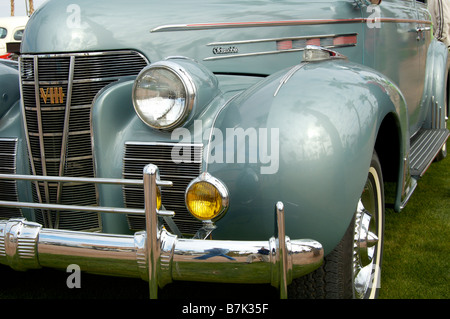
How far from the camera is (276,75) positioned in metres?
2.02

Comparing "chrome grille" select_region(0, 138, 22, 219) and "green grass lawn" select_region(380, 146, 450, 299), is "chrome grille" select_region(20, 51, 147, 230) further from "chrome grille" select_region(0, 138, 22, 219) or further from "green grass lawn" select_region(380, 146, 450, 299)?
"green grass lawn" select_region(380, 146, 450, 299)

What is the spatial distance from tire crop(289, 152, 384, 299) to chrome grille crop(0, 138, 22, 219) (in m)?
1.27

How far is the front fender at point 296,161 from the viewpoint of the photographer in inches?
65.9

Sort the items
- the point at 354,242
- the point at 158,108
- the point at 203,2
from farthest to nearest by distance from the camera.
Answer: the point at 203,2, the point at 354,242, the point at 158,108

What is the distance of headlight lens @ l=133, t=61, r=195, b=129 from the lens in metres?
1.84

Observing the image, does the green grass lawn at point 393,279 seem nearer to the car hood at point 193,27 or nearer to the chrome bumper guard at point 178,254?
the chrome bumper guard at point 178,254

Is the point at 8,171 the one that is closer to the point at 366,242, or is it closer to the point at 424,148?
the point at 366,242

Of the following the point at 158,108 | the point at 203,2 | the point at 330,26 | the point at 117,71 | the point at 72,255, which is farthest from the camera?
the point at 330,26

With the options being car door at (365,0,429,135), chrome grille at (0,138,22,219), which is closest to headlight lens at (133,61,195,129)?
chrome grille at (0,138,22,219)

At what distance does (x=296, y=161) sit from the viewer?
1.67 metres

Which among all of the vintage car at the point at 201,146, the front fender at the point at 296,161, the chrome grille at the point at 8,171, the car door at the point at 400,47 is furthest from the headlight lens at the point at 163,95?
the car door at the point at 400,47

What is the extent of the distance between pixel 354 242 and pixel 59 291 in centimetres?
154
